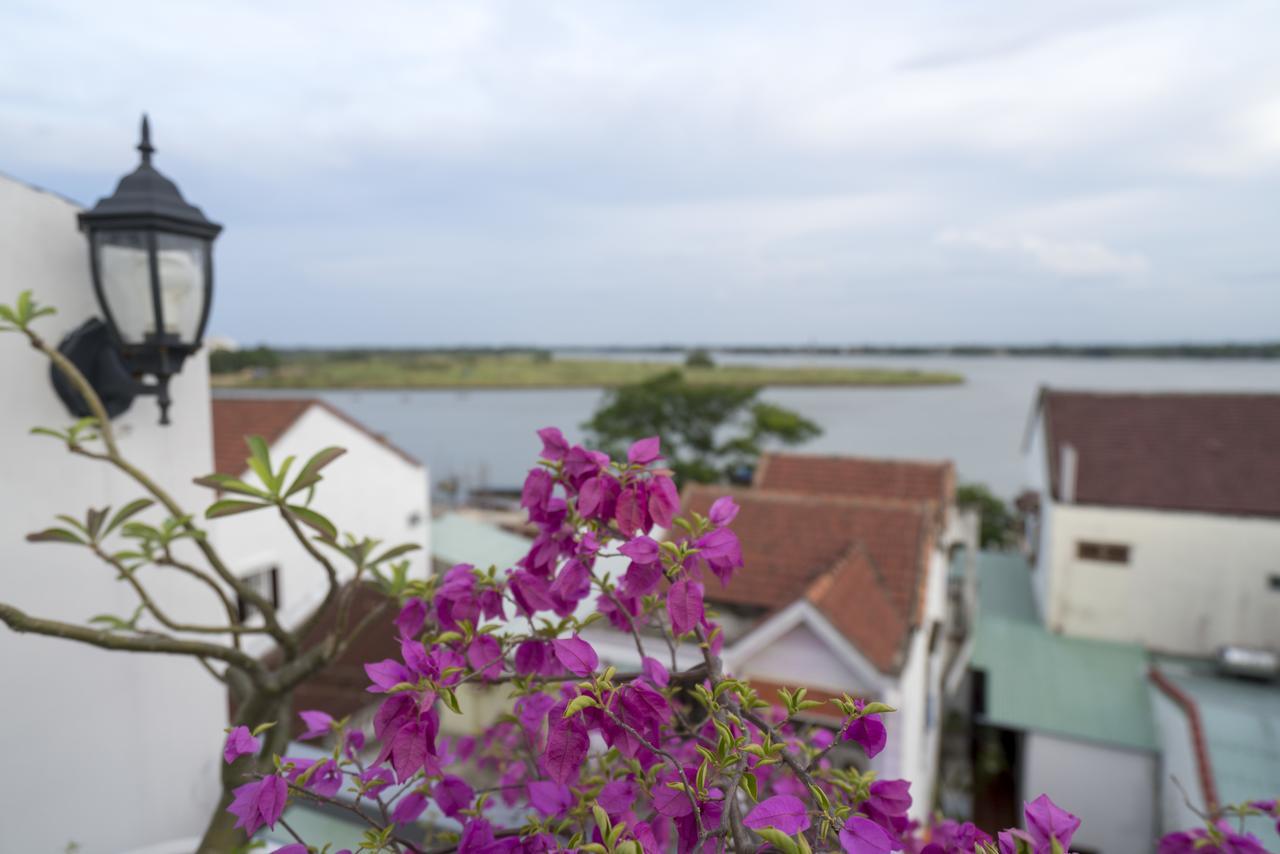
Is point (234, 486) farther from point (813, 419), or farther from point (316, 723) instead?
point (813, 419)

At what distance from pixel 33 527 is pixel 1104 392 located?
12584 millimetres

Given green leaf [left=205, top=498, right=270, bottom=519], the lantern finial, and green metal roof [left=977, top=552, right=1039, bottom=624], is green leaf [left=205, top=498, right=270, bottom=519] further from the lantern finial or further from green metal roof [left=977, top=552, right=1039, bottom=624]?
green metal roof [left=977, top=552, right=1039, bottom=624]

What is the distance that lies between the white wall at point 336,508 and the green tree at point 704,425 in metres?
10.3

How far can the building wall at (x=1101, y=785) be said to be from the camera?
26.0 feet

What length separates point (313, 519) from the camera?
45.2 inches

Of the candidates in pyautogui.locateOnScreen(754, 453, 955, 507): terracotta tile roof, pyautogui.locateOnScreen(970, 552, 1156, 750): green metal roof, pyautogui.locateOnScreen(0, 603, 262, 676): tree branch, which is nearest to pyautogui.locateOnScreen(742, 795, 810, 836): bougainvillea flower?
pyautogui.locateOnScreen(0, 603, 262, 676): tree branch

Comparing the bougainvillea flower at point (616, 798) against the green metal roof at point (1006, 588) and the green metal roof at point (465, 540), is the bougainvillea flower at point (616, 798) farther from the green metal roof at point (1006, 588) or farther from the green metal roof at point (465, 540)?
the green metal roof at point (1006, 588)

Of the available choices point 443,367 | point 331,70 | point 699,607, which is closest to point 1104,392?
point 331,70

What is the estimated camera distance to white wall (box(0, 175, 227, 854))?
170 cm

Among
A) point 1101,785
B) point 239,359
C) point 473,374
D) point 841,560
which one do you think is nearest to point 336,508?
point 841,560

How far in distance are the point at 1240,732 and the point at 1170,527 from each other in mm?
3642

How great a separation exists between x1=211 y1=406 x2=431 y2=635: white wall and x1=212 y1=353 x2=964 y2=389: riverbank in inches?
26.0

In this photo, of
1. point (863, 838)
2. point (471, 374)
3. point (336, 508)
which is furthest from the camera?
point (471, 374)

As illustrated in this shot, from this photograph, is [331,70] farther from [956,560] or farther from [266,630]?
[956,560]
